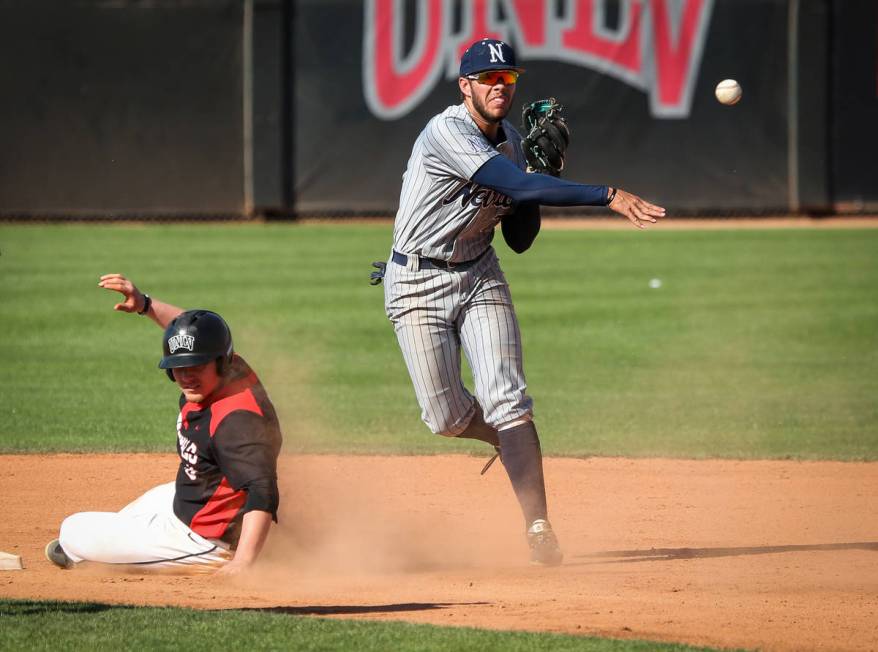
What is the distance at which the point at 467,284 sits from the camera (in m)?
5.36

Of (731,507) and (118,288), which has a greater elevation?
(118,288)

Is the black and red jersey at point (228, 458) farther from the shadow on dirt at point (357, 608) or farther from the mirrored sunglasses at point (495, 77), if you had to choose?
the mirrored sunglasses at point (495, 77)

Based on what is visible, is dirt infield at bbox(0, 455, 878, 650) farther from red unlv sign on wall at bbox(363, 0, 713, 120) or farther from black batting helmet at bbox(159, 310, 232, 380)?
red unlv sign on wall at bbox(363, 0, 713, 120)

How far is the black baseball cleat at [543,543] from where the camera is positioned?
5.26 m

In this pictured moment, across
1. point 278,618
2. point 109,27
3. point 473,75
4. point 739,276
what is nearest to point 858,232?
point 739,276

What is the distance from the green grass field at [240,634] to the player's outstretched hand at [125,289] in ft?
4.09

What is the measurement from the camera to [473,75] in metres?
5.21

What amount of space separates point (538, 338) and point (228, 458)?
7.21 meters

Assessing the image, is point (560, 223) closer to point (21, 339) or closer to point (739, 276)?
point (739, 276)

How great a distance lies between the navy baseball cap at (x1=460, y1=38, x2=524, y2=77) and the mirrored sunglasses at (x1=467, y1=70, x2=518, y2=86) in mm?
18

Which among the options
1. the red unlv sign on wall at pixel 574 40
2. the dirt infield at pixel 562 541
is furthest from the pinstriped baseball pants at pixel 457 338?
the red unlv sign on wall at pixel 574 40

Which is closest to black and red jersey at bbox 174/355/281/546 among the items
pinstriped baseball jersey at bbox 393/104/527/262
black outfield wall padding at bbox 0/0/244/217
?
pinstriped baseball jersey at bbox 393/104/527/262

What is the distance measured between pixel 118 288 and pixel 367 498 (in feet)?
6.95

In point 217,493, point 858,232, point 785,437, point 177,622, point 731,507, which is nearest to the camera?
point 177,622
